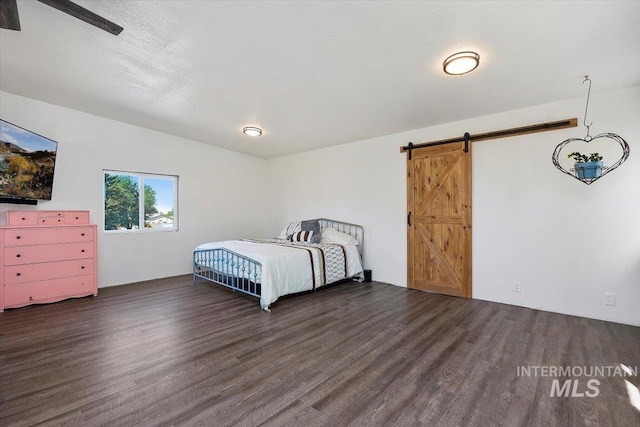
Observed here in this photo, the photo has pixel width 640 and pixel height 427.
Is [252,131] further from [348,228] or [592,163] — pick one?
[592,163]

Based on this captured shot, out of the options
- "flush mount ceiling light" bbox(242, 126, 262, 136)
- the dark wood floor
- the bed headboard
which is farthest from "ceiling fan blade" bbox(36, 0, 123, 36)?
the bed headboard

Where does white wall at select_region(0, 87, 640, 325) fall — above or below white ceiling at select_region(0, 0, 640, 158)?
below

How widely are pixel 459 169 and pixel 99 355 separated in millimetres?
Result: 4656

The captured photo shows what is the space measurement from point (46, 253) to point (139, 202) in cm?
160

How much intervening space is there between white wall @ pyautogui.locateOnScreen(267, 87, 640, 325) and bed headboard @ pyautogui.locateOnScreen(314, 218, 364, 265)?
41 cm

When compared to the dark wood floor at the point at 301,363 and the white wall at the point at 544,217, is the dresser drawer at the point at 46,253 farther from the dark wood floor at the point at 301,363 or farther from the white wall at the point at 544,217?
the white wall at the point at 544,217

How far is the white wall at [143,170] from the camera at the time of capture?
4.17m

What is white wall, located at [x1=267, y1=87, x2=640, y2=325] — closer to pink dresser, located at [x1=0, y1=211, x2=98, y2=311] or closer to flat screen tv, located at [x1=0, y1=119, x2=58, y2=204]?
pink dresser, located at [x1=0, y1=211, x2=98, y2=311]

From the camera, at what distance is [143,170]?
5027mm

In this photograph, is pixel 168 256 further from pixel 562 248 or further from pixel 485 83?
pixel 562 248

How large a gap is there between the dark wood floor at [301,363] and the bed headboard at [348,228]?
5.27 ft

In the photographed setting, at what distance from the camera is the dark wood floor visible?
172cm

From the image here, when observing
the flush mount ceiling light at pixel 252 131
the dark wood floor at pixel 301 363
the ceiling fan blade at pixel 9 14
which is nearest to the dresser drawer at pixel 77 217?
the dark wood floor at pixel 301 363

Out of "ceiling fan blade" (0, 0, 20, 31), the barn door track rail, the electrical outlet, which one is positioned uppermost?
"ceiling fan blade" (0, 0, 20, 31)
